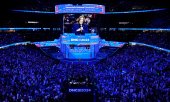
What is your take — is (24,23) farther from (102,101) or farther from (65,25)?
(102,101)

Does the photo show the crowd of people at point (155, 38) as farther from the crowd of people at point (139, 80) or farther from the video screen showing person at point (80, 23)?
the video screen showing person at point (80, 23)

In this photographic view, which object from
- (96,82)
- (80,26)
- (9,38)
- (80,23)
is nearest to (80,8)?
(80,23)

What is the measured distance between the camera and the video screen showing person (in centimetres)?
3900

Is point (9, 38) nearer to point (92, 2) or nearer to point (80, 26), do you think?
point (80, 26)

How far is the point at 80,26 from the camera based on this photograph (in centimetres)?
3906

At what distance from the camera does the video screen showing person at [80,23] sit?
39.0 meters

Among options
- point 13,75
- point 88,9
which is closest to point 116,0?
point 88,9

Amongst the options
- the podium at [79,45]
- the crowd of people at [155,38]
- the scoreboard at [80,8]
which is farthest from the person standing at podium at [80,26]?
the crowd of people at [155,38]

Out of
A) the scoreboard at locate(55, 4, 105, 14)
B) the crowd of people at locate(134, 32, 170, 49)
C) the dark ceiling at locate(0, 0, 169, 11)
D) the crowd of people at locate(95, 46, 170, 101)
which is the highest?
the dark ceiling at locate(0, 0, 169, 11)

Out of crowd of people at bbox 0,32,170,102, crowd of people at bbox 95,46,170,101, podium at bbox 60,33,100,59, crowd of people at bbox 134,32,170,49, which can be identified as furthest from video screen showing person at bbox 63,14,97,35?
crowd of people at bbox 0,32,170,102

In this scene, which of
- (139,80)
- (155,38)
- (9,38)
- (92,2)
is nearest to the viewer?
(139,80)

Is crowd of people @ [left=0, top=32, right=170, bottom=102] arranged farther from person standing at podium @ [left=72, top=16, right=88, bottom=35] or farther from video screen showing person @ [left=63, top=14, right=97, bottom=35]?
video screen showing person @ [left=63, top=14, right=97, bottom=35]

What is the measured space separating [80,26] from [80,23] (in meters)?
0.36

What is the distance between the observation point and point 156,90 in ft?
58.6
